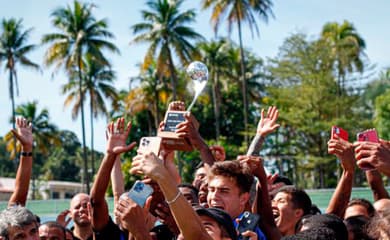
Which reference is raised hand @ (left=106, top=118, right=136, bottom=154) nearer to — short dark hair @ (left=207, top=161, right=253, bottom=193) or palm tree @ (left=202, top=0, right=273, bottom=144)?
short dark hair @ (left=207, top=161, right=253, bottom=193)

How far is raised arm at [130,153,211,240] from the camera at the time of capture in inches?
123

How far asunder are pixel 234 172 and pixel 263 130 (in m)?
0.67

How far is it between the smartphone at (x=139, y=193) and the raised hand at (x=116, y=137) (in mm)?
820

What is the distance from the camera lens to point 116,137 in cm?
442

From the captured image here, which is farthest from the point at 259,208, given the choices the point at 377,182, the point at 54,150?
the point at 54,150

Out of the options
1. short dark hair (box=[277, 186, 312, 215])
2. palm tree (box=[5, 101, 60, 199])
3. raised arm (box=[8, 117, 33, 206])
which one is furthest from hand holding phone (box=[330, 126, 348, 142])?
palm tree (box=[5, 101, 60, 199])

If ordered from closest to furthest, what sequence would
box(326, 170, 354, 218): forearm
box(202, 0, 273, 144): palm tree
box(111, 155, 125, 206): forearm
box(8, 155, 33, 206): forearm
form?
box(326, 170, 354, 218): forearm, box(111, 155, 125, 206): forearm, box(8, 155, 33, 206): forearm, box(202, 0, 273, 144): palm tree

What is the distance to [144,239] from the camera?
11.5ft

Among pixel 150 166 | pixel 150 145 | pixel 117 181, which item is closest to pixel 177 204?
pixel 150 166

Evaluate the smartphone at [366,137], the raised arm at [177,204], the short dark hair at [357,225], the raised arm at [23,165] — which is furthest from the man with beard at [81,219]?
the smartphone at [366,137]

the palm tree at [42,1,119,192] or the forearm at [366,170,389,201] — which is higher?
the palm tree at [42,1,119,192]

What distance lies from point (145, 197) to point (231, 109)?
38.7 metres

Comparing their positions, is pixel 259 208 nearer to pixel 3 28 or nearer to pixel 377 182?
pixel 377 182

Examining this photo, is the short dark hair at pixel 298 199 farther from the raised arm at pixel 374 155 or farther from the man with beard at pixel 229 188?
the raised arm at pixel 374 155
